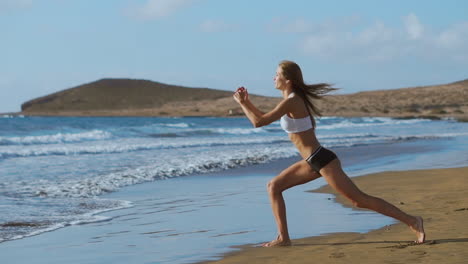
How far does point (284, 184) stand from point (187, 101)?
376 feet

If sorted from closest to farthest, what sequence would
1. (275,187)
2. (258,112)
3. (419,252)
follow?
(419,252), (258,112), (275,187)

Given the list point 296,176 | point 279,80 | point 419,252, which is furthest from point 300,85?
point 419,252

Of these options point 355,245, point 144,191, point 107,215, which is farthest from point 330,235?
point 144,191

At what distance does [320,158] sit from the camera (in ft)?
18.6

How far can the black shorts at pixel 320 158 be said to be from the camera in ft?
18.6

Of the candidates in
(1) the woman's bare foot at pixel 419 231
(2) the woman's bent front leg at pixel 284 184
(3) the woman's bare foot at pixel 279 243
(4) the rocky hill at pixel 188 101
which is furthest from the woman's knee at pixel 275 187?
(4) the rocky hill at pixel 188 101

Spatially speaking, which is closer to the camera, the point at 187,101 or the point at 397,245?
the point at 397,245

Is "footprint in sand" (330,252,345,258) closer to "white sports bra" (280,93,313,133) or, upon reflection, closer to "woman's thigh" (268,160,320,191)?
"woman's thigh" (268,160,320,191)

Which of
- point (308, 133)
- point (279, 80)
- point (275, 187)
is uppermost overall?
point (279, 80)

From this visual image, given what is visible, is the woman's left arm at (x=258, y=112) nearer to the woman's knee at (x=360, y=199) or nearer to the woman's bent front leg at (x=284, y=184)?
the woman's bent front leg at (x=284, y=184)

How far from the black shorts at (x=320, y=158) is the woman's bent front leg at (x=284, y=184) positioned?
12 cm

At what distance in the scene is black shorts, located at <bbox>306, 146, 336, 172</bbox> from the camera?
566 centimetres

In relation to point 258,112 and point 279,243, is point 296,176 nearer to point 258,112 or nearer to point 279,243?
point 279,243

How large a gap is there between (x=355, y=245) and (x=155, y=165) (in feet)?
35.4
